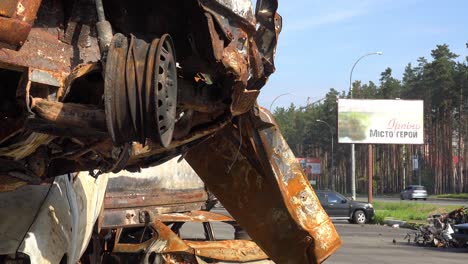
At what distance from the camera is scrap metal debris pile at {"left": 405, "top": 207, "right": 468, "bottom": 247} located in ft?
61.0

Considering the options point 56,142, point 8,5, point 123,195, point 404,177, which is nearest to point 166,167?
point 123,195

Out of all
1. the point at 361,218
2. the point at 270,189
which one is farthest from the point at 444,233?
the point at 270,189

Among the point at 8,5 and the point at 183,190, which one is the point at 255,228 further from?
the point at 183,190

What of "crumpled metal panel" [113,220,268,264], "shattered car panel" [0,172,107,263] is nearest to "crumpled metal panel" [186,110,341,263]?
"shattered car panel" [0,172,107,263]

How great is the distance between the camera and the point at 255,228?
4.57m

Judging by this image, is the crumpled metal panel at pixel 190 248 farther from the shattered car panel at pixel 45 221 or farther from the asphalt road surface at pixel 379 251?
the asphalt road surface at pixel 379 251

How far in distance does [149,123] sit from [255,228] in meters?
2.16

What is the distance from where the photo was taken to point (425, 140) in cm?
7931

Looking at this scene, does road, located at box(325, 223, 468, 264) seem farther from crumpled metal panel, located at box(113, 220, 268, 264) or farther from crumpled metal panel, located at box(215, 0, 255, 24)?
crumpled metal panel, located at box(215, 0, 255, 24)

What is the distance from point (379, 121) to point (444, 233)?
26669 millimetres

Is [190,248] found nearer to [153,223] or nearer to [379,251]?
[153,223]

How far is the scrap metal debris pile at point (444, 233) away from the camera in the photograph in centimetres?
1858

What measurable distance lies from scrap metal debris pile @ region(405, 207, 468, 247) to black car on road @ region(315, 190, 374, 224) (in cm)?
994

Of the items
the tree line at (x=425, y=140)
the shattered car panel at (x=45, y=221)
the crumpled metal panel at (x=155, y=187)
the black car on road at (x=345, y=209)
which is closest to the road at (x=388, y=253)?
the crumpled metal panel at (x=155, y=187)
